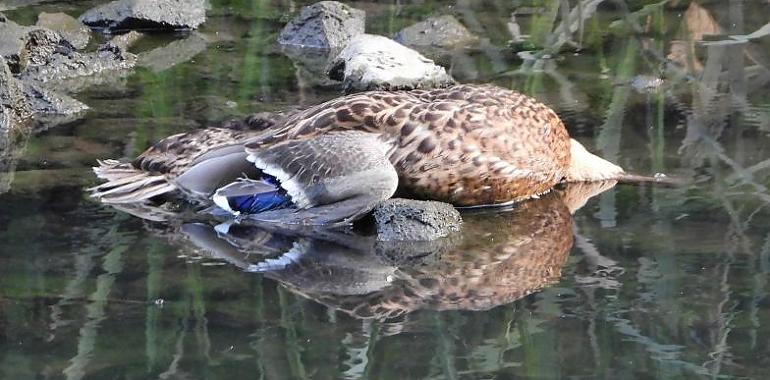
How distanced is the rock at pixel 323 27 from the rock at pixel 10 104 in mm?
2433

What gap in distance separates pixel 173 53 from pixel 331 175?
3.65m

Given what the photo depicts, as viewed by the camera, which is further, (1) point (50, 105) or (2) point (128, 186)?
(1) point (50, 105)

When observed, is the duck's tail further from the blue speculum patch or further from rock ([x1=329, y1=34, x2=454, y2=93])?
rock ([x1=329, y1=34, x2=454, y2=93])

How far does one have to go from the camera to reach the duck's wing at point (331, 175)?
238 inches

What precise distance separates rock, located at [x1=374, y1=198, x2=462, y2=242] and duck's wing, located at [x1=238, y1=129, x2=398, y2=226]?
0.11 metres

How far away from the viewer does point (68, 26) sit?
9758 millimetres

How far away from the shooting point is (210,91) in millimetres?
8375

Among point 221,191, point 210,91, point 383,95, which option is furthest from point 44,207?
point 210,91

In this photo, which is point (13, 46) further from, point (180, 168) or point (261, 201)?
point (261, 201)

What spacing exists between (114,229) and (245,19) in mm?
4645

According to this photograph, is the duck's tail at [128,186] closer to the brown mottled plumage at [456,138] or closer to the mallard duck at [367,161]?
the mallard duck at [367,161]

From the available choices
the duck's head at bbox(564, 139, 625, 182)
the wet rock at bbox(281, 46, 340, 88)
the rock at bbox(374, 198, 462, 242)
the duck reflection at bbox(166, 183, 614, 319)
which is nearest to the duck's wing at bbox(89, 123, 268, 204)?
the duck reflection at bbox(166, 183, 614, 319)

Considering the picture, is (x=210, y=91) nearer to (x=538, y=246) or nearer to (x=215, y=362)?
(x=538, y=246)

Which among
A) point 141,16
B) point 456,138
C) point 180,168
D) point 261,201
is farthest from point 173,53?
point 456,138
